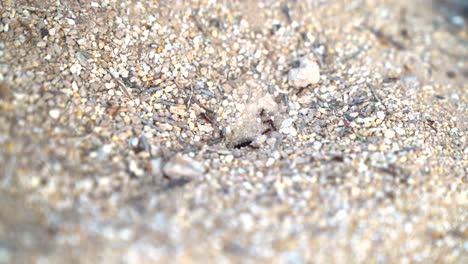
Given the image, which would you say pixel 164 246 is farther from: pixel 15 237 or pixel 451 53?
pixel 451 53

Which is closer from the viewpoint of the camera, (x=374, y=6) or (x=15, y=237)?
(x=15, y=237)

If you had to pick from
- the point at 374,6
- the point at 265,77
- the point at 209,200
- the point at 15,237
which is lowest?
the point at 15,237

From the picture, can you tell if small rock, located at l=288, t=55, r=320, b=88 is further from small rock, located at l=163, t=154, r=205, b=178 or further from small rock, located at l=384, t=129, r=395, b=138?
small rock, located at l=163, t=154, r=205, b=178

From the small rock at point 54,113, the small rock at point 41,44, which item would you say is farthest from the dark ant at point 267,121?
the small rock at point 41,44

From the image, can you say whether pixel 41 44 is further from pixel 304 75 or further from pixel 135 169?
pixel 304 75

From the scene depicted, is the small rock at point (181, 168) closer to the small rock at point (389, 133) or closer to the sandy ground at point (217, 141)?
the sandy ground at point (217, 141)

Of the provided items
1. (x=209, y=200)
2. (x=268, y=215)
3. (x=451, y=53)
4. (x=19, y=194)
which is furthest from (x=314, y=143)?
(x=451, y=53)
